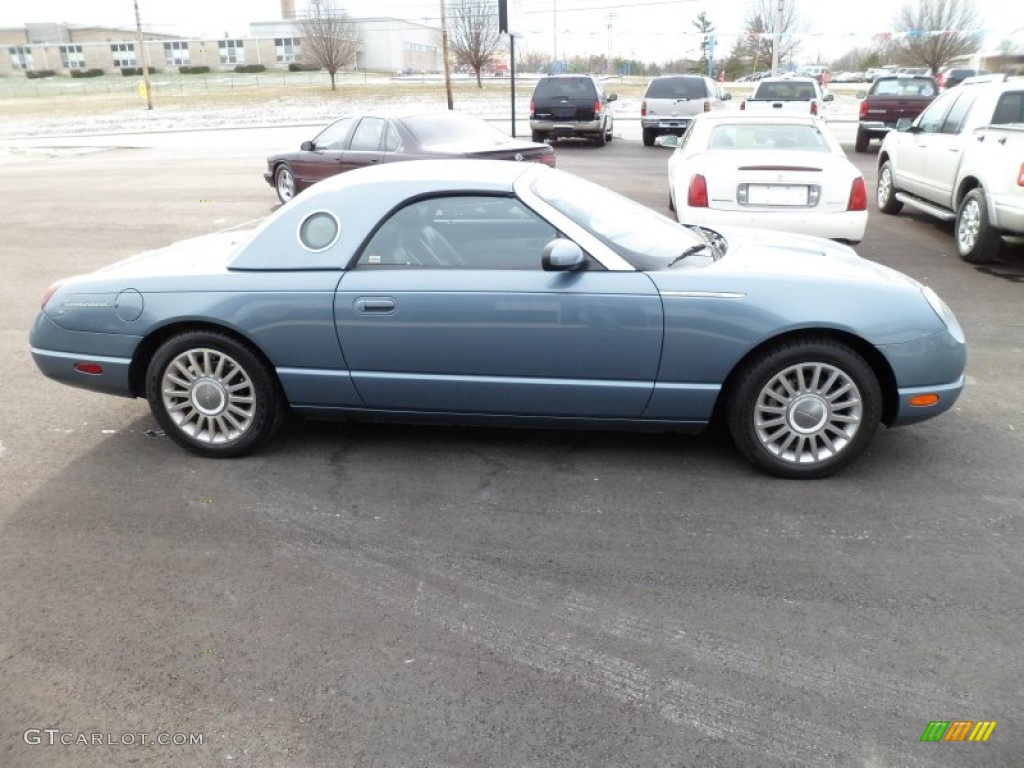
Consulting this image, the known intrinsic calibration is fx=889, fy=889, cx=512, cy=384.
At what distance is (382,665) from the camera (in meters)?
2.95

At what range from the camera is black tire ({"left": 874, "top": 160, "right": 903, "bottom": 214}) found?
12.3 meters

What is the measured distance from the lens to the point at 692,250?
4.65 m

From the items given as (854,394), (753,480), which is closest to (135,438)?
(753,480)

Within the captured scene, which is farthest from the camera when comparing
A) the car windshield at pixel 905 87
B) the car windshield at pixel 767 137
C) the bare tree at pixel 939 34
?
the bare tree at pixel 939 34

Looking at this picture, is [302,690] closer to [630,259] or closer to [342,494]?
[342,494]

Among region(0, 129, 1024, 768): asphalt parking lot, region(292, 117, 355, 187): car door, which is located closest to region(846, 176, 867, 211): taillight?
region(0, 129, 1024, 768): asphalt parking lot

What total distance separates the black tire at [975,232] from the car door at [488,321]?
21.0 ft

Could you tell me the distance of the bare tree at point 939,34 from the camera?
43625mm

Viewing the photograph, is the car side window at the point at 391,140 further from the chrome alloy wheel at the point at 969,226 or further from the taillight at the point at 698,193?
the chrome alloy wheel at the point at 969,226

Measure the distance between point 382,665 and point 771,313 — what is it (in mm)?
2337

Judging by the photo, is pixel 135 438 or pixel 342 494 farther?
pixel 135 438

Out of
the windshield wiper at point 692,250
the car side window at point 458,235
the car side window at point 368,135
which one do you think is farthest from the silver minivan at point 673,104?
the car side window at point 458,235

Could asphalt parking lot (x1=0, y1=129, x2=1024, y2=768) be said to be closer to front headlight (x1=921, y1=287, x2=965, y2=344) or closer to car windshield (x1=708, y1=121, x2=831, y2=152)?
front headlight (x1=921, y1=287, x2=965, y2=344)

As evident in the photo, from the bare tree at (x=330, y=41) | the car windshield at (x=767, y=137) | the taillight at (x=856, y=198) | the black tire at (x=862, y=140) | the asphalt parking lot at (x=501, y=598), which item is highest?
the bare tree at (x=330, y=41)
